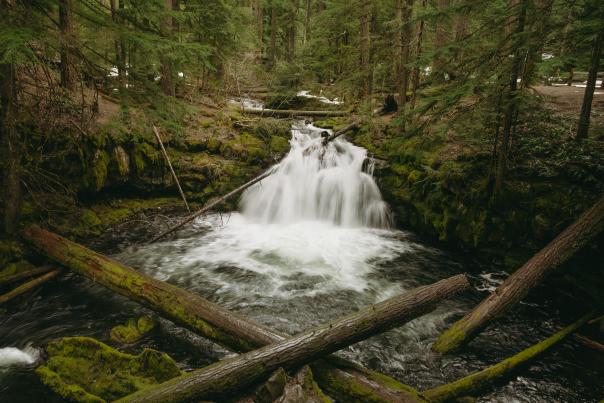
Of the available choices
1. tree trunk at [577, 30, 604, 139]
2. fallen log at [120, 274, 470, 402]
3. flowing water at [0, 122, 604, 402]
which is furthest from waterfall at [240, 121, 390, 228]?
fallen log at [120, 274, 470, 402]

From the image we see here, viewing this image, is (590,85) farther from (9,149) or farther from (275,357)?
(9,149)

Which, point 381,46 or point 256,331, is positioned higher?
point 381,46

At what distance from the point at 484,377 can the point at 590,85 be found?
6853 mm

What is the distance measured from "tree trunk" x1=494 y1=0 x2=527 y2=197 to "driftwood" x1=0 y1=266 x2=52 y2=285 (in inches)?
381

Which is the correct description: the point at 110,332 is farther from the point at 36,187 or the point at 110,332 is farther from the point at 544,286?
the point at 544,286

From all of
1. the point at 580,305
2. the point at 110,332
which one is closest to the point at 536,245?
the point at 580,305

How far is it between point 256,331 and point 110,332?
268cm

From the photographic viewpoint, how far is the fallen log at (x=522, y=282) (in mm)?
5136

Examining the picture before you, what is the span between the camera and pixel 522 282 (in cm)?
532

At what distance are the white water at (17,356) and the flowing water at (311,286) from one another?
18mm

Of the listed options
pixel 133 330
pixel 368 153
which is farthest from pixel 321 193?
pixel 133 330

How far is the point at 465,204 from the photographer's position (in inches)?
348

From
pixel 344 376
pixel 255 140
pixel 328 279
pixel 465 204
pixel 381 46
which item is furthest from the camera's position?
pixel 381 46

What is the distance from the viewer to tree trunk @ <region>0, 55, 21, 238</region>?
5.48 metres
